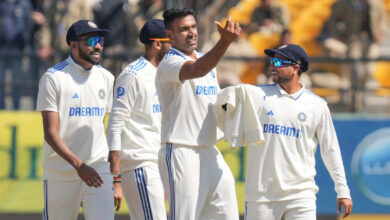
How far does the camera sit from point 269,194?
283 inches

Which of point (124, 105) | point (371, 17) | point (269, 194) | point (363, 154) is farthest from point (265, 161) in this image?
point (371, 17)

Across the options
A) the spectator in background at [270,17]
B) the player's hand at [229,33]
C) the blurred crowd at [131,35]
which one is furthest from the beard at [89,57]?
the spectator in background at [270,17]

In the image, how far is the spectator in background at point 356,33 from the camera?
41.8 ft

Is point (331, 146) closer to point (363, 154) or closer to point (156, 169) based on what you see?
point (156, 169)

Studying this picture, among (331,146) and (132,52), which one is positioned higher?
(132,52)

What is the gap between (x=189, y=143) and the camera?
6.94 metres

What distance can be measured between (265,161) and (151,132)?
1283 mm

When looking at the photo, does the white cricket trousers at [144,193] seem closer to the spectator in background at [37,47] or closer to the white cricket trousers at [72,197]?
the white cricket trousers at [72,197]

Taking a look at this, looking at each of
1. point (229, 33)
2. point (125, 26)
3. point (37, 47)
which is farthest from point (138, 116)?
point (37, 47)

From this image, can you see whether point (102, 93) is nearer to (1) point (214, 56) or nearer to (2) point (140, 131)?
(2) point (140, 131)

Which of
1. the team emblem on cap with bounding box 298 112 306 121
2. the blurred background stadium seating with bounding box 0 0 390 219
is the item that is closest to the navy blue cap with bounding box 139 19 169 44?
the team emblem on cap with bounding box 298 112 306 121

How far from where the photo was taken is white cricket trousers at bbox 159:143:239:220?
6.91 m

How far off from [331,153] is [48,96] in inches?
94.9

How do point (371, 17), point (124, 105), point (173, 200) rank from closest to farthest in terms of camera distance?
1. point (173, 200)
2. point (124, 105)
3. point (371, 17)
